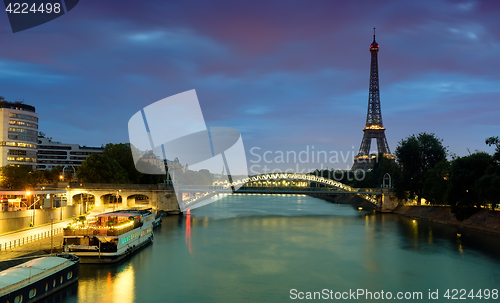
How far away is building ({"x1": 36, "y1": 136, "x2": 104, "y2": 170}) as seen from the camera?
423 feet

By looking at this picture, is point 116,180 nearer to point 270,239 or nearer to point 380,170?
point 270,239

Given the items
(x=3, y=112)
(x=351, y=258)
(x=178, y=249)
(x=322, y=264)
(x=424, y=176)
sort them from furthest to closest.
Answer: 1. (x=3, y=112)
2. (x=424, y=176)
3. (x=178, y=249)
4. (x=351, y=258)
5. (x=322, y=264)

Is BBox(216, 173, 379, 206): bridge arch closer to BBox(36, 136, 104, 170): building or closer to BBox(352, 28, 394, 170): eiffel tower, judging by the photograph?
BBox(352, 28, 394, 170): eiffel tower

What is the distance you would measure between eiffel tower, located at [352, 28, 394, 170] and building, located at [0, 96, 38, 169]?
3471 inches

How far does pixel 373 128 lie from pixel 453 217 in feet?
244

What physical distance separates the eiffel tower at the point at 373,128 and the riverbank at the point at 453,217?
5316 cm

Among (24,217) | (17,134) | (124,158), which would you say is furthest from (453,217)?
(17,134)

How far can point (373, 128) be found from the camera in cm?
12562

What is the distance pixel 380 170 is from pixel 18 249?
242 ft

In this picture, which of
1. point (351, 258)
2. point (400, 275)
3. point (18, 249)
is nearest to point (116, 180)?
point (18, 249)

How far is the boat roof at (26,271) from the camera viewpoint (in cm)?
1872

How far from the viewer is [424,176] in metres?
64.9

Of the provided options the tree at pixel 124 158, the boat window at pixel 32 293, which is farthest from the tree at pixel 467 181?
the tree at pixel 124 158

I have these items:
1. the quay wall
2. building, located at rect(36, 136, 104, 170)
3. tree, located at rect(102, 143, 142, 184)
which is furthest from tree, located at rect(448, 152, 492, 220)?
A: building, located at rect(36, 136, 104, 170)
